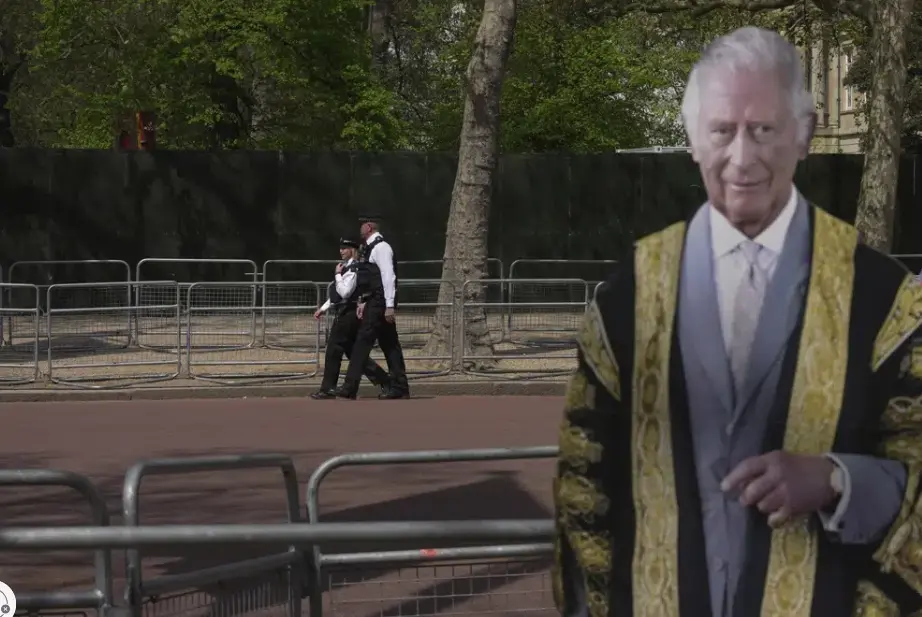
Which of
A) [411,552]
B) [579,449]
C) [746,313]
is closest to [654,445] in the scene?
[579,449]

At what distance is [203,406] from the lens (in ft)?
55.1

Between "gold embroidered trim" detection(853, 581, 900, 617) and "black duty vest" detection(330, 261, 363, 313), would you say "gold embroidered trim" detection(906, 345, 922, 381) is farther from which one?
"black duty vest" detection(330, 261, 363, 313)

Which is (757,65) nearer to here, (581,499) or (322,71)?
(581,499)

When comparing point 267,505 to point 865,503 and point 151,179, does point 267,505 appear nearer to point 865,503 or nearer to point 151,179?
point 865,503

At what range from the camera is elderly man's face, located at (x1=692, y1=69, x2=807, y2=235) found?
2617 mm

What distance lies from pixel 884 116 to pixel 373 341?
405 inches

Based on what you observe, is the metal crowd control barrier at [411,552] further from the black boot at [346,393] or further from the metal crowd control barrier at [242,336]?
the metal crowd control barrier at [242,336]

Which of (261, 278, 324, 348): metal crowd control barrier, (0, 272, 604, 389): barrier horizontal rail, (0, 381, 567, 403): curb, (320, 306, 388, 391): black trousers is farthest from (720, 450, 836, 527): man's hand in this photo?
(261, 278, 324, 348): metal crowd control barrier

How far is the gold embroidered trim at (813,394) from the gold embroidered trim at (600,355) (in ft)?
0.94

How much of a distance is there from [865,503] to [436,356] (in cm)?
1632

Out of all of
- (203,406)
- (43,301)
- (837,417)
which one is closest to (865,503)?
(837,417)

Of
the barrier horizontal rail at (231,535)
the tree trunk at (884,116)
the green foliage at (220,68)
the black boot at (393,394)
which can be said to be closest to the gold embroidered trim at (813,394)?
the barrier horizontal rail at (231,535)

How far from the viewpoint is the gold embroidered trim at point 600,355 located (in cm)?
270

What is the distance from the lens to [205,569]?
5.30 m
